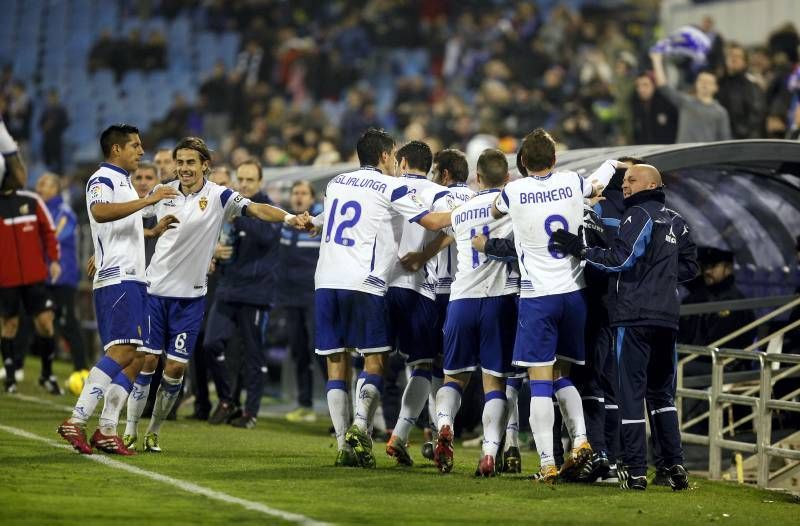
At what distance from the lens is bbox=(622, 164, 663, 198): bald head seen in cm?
952

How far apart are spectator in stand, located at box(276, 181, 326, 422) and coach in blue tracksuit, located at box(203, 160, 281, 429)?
37.9 inches

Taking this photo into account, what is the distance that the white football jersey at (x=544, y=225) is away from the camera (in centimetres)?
936

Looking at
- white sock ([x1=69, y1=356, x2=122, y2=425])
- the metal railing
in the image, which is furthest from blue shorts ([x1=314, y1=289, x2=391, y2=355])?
the metal railing

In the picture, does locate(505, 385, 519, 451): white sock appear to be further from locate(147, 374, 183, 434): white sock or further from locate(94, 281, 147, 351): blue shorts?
locate(94, 281, 147, 351): blue shorts

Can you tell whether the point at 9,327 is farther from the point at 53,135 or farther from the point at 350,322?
the point at 53,135

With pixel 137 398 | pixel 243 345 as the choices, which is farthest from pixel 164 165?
pixel 137 398

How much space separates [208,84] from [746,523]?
23090 millimetres

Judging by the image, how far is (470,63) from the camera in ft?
93.1

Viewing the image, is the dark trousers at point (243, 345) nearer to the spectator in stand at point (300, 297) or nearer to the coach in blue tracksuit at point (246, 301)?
the coach in blue tracksuit at point (246, 301)

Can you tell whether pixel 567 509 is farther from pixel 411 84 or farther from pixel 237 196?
pixel 411 84

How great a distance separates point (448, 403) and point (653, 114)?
330 inches

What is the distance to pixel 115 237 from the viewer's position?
33.0 feet

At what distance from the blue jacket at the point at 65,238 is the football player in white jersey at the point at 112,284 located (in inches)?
293

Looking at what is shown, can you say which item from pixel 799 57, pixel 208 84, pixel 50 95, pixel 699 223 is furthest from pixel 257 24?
pixel 699 223
